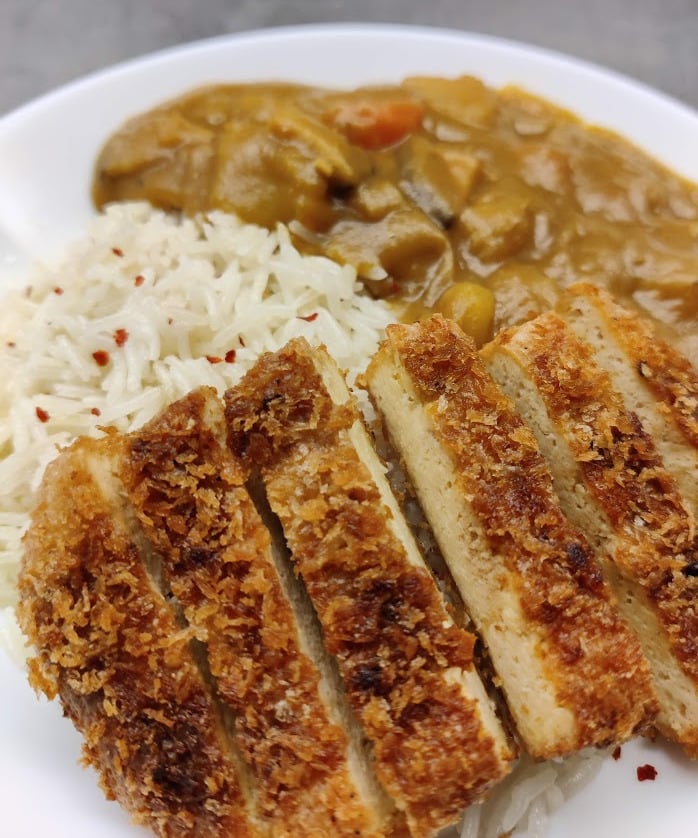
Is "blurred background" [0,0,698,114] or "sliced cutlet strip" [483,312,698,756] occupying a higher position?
"blurred background" [0,0,698,114]

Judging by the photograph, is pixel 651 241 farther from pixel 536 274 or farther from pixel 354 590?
pixel 354 590

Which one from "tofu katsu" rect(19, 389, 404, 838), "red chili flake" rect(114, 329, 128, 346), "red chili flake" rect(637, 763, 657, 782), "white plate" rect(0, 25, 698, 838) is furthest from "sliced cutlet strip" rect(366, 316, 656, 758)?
"white plate" rect(0, 25, 698, 838)

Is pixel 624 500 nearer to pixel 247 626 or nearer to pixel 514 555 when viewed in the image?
pixel 514 555

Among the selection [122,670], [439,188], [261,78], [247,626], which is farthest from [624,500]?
[261,78]

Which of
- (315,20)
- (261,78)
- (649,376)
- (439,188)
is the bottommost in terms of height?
(649,376)

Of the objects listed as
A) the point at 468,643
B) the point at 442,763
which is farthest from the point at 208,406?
the point at 442,763

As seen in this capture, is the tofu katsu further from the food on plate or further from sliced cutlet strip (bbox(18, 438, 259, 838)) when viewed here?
the food on plate
